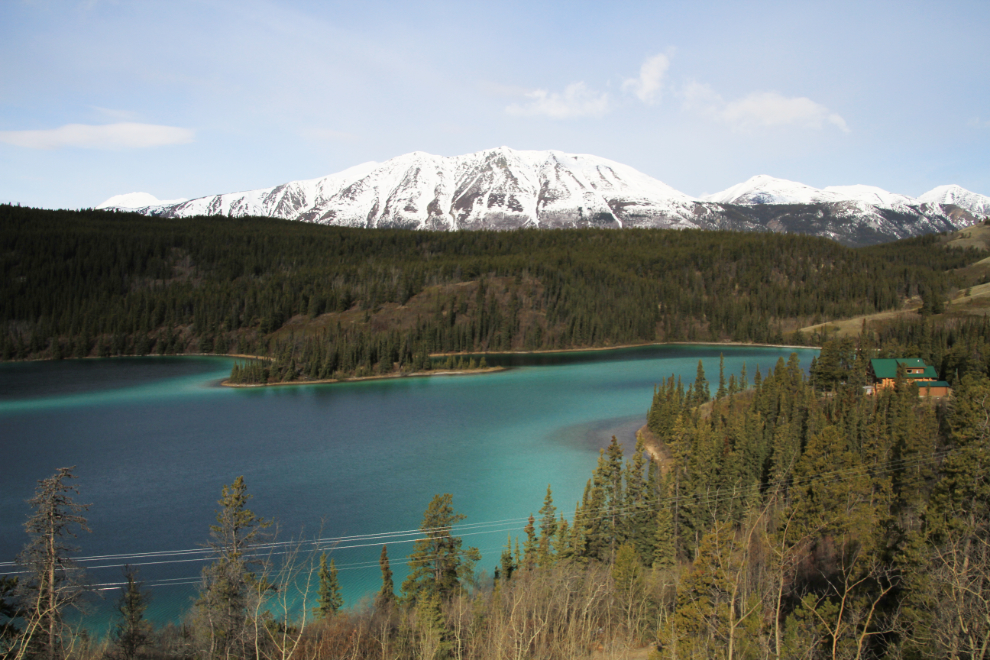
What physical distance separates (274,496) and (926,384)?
49.4 metres

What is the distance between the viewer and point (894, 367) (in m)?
54.5

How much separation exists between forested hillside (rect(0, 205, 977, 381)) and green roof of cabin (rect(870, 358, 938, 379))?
5742 centimetres

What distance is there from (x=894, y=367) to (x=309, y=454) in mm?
48964

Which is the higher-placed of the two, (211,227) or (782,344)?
(211,227)

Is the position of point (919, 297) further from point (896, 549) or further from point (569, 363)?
point (896, 549)

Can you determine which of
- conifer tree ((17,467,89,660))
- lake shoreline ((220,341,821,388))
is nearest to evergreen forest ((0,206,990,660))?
conifer tree ((17,467,89,660))

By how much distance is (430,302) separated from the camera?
12256 cm

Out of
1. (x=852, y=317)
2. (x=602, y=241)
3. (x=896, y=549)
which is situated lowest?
(x=896, y=549)

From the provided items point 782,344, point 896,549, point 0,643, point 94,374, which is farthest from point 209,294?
point 896,549

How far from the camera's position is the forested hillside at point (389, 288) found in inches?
4540

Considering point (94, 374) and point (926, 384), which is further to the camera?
point (94, 374)

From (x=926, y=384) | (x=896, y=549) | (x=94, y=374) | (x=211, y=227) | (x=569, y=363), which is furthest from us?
(x=211, y=227)

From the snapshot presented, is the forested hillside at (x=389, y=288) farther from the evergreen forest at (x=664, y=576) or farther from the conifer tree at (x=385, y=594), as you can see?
the conifer tree at (x=385, y=594)

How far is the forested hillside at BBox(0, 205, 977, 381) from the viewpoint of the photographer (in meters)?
115
